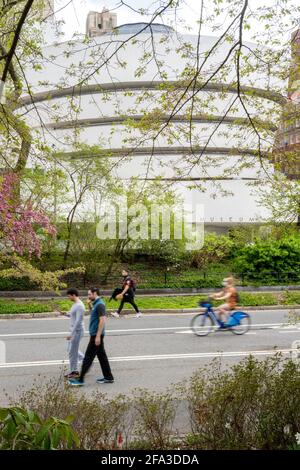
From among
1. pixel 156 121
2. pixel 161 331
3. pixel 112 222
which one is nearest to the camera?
pixel 156 121

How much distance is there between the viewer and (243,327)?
47.0 feet

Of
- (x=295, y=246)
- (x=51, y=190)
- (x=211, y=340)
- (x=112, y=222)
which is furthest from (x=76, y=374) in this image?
(x=295, y=246)

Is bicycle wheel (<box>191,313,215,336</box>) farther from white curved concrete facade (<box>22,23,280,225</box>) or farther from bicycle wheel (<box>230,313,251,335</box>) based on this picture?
white curved concrete facade (<box>22,23,280,225</box>)

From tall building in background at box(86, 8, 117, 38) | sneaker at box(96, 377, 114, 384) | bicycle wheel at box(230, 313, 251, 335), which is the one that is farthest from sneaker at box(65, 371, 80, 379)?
bicycle wheel at box(230, 313, 251, 335)

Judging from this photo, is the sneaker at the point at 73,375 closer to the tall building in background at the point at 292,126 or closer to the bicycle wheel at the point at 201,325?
the tall building in background at the point at 292,126

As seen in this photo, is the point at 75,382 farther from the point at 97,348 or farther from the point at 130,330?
the point at 130,330

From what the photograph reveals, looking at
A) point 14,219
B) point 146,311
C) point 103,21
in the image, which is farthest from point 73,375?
point 146,311

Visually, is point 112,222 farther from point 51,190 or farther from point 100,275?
point 51,190

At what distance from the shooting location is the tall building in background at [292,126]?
7.33 m

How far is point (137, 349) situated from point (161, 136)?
6.04m

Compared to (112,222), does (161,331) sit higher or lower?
lower

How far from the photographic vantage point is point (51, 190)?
18984mm
